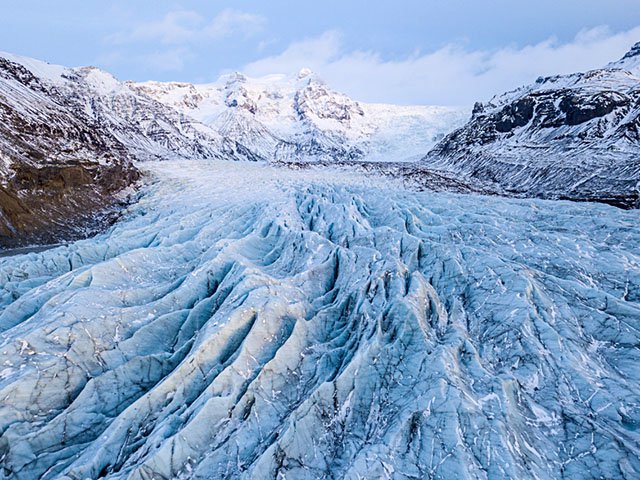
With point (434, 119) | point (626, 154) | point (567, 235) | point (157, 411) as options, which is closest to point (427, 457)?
point (157, 411)

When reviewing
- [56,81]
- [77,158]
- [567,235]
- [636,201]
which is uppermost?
[56,81]

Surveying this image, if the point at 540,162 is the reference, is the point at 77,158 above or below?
above

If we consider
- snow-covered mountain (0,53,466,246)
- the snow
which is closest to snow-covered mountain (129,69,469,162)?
snow-covered mountain (0,53,466,246)

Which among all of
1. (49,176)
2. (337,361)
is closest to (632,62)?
(337,361)

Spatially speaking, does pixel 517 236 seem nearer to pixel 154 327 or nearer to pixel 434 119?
pixel 154 327

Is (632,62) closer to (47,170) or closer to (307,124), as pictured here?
(307,124)

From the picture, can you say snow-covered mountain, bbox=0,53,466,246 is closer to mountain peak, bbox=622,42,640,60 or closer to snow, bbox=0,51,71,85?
snow, bbox=0,51,71,85

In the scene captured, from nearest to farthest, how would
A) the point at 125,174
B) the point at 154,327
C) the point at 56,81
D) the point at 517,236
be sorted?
the point at 154,327
the point at 517,236
the point at 125,174
the point at 56,81

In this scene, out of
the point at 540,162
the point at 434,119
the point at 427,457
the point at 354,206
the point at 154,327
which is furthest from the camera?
the point at 434,119
